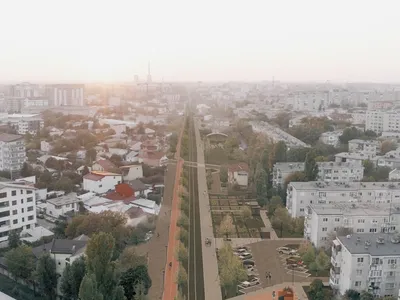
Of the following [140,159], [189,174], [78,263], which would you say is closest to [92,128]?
[140,159]

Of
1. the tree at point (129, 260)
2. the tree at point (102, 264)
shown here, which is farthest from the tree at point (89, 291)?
the tree at point (129, 260)

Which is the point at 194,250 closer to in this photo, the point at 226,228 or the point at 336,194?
the point at 226,228

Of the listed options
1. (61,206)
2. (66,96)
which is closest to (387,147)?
(61,206)

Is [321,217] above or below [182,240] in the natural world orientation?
above

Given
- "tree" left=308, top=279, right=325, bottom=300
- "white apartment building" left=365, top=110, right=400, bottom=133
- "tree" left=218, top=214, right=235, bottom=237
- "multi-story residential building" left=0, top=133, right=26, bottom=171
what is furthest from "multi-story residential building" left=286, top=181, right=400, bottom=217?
"white apartment building" left=365, top=110, right=400, bottom=133

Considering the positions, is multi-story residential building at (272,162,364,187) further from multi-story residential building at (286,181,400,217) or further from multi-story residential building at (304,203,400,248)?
multi-story residential building at (304,203,400,248)

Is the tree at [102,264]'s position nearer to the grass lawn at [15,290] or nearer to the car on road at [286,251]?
the grass lawn at [15,290]

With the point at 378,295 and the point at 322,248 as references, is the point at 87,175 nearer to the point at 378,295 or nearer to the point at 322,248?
the point at 322,248
